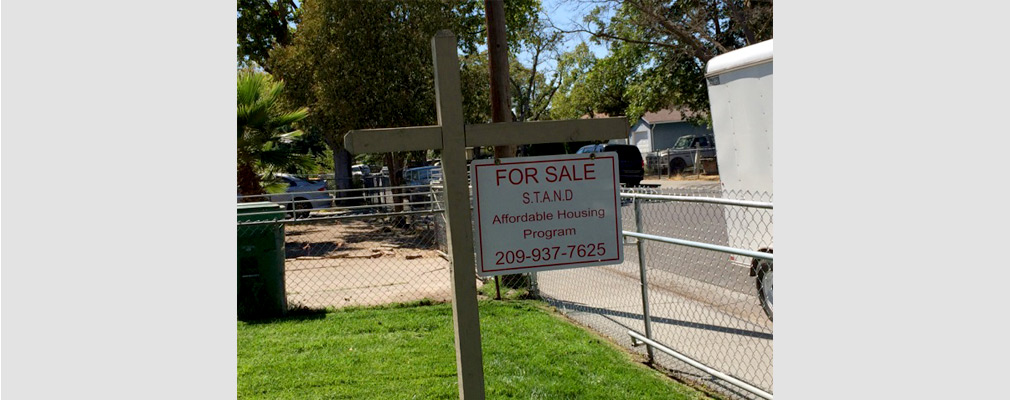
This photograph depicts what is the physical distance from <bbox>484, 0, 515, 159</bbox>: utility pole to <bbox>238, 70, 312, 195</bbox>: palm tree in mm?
6391

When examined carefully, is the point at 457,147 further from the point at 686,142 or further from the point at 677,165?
the point at 686,142

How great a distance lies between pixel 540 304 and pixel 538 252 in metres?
4.51

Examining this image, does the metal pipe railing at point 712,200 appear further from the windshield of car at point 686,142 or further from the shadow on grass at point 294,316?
the windshield of car at point 686,142

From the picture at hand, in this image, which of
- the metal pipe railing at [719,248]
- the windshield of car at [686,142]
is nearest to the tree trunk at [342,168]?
the metal pipe railing at [719,248]

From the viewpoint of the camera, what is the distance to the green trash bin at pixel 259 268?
23.6 feet

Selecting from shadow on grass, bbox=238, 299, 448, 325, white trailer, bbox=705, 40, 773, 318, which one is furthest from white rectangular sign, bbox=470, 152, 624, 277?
shadow on grass, bbox=238, 299, 448, 325

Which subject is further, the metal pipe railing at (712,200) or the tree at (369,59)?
the tree at (369,59)

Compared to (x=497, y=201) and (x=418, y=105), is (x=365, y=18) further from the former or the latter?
A: (x=497, y=201)

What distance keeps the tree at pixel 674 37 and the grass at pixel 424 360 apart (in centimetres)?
1351

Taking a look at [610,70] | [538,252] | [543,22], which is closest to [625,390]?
[538,252]

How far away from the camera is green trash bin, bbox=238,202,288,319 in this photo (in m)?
7.20

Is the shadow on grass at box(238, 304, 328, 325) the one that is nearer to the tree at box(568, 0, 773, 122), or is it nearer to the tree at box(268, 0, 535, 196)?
the tree at box(268, 0, 535, 196)

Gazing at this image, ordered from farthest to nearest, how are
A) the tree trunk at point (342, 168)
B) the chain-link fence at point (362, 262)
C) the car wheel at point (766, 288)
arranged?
the tree trunk at point (342, 168)
the chain-link fence at point (362, 262)
the car wheel at point (766, 288)

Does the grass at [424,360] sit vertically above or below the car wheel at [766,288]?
below
